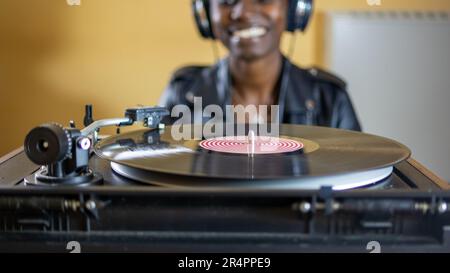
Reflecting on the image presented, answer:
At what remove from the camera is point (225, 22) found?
135 cm

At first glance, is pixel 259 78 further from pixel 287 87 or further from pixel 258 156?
pixel 258 156

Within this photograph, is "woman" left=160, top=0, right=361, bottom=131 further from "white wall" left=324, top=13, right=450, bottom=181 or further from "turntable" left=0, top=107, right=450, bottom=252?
"turntable" left=0, top=107, right=450, bottom=252

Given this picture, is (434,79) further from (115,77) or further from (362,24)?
(115,77)

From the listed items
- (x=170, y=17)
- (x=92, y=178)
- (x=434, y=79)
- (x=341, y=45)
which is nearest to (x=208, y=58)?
(x=170, y=17)

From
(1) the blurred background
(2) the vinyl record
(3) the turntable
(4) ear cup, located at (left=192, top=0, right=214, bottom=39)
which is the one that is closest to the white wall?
(1) the blurred background

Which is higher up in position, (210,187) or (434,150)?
(210,187)

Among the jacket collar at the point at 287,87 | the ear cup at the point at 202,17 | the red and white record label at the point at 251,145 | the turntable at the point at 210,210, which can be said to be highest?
the ear cup at the point at 202,17

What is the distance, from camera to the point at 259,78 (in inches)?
58.7

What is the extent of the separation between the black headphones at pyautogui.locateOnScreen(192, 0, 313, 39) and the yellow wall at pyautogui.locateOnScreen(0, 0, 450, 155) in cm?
27

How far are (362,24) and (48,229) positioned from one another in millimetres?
1453

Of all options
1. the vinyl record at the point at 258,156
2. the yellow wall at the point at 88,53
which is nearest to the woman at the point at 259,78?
the yellow wall at the point at 88,53

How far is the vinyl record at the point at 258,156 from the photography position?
0.62 metres

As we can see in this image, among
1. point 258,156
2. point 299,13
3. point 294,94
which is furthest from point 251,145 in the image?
point 294,94

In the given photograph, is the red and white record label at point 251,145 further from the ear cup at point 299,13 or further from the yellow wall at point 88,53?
the yellow wall at point 88,53
